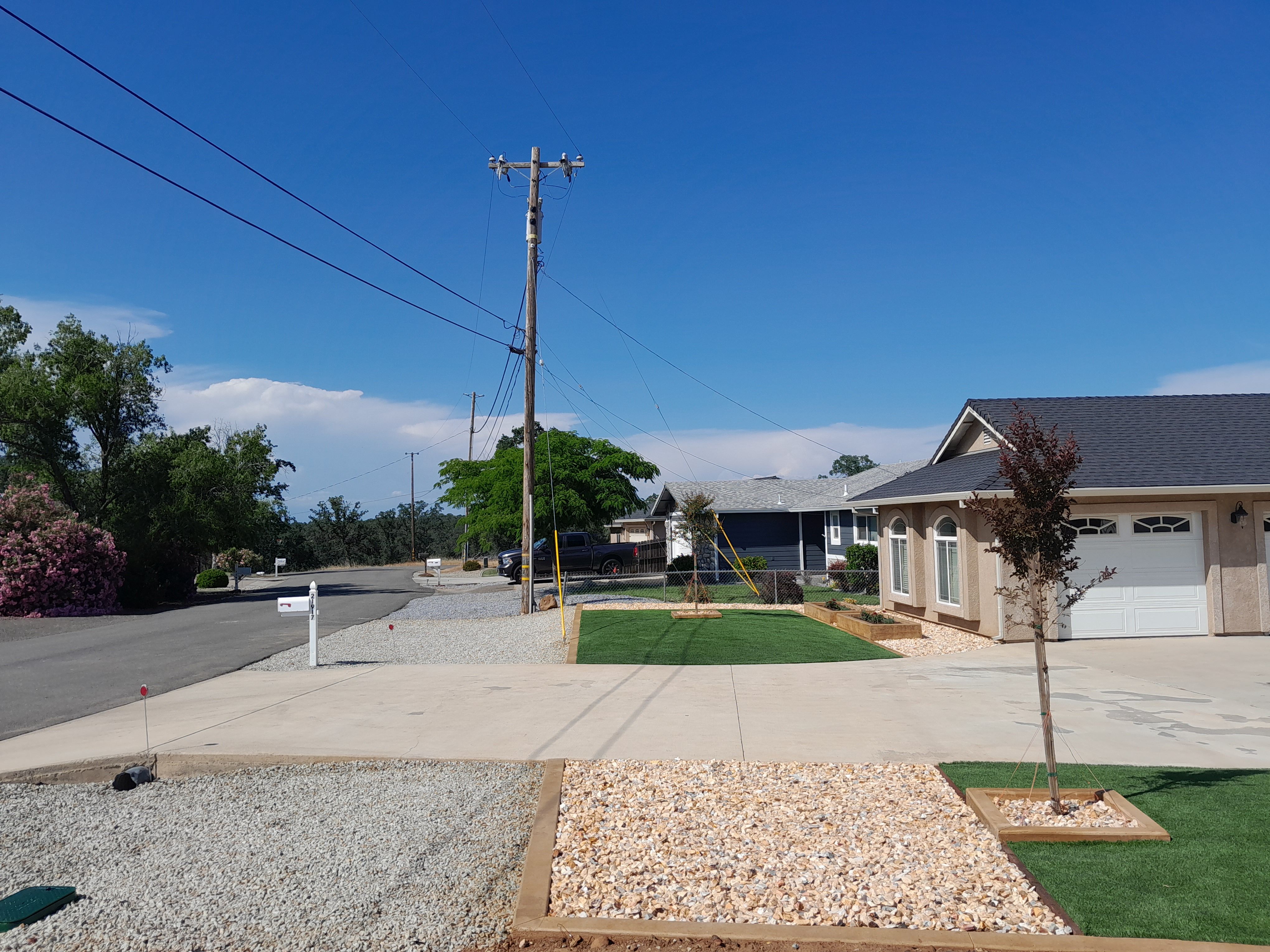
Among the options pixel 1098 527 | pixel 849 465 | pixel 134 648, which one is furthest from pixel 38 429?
pixel 849 465

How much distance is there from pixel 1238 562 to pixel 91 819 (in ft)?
59.2

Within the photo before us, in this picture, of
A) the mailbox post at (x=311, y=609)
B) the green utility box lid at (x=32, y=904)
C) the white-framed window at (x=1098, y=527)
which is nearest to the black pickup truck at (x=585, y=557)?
the mailbox post at (x=311, y=609)

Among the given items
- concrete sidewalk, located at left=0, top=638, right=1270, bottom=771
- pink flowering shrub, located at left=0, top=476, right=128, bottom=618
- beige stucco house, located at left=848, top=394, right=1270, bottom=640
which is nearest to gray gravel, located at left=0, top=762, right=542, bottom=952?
concrete sidewalk, located at left=0, top=638, right=1270, bottom=771

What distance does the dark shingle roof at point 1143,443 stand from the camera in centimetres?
1560

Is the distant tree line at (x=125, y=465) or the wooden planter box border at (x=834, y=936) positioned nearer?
the wooden planter box border at (x=834, y=936)

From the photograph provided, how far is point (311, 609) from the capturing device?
14.0 m

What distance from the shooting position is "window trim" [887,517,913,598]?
800 inches

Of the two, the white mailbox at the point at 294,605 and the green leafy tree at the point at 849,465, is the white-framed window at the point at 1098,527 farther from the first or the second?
the green leafy tree at the point at 849,465

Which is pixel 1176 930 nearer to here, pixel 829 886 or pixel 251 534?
pixel 829 886

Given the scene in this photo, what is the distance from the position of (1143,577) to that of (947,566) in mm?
3514

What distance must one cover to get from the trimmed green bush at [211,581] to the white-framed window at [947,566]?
112 feet

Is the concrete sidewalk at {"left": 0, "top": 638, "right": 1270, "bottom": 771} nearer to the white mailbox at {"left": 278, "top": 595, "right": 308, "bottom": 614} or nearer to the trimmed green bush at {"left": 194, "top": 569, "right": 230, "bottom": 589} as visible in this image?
the white mailbox at {"left": 278, "top": 595, "right": 308, "bottom": 614}

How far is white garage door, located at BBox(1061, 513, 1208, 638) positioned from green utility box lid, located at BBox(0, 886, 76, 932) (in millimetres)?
15574

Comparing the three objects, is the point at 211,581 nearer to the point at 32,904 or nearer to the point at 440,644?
the point at 440,644
